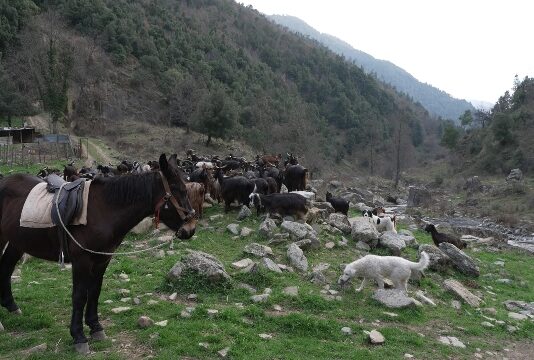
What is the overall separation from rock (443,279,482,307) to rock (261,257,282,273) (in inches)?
144

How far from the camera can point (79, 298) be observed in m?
5.14

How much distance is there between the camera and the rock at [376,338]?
6.33 meters

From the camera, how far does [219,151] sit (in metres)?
45.4

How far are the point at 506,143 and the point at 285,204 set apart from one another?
165ft

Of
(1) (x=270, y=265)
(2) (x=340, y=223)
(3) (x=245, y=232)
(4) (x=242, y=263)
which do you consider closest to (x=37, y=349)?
(4) (x=242, y=263)

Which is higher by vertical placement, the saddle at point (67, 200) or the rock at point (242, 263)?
the saddle at point (67, 200)

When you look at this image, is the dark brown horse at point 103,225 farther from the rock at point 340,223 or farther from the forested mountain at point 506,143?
the forested mountain at point 506,143

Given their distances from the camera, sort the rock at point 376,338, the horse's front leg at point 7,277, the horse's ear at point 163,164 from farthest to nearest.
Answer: the rock at point 376,338 < the horse's front leg at point 7,277 < the horse's ear at point 163,164

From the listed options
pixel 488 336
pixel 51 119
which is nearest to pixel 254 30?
pixel 51 119

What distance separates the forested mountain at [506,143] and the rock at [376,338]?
4730 cm

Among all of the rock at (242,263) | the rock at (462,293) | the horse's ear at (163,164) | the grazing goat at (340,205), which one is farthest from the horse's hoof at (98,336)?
the grazing goat at (340,205)

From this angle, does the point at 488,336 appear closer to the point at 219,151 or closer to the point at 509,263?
the point at 509,263

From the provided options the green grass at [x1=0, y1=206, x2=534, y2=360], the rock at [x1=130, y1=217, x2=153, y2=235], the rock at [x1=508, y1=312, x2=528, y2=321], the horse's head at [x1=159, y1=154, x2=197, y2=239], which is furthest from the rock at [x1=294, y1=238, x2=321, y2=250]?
the horse's head at [x1=159, y1=154, x2=197, y2=239]

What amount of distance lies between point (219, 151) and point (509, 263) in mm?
33377
